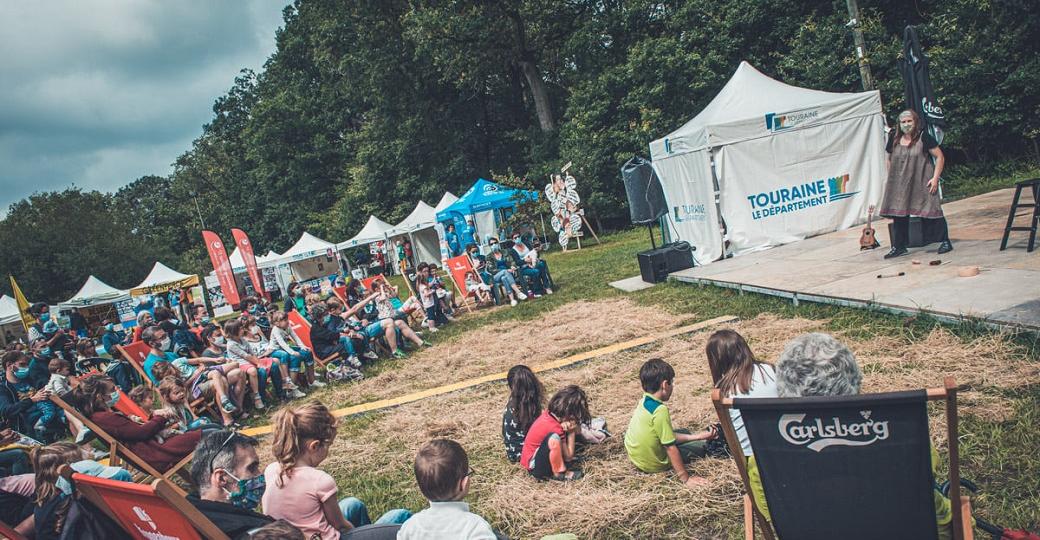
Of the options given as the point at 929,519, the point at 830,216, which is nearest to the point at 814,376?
the point at 929,519

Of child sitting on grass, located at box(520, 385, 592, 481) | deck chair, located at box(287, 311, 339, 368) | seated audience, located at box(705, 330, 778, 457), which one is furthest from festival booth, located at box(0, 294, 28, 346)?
seated audience, located at box(705, 330, 778, 457)

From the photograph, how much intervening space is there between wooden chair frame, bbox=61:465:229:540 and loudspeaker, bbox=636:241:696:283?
781 cm

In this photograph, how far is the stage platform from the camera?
4590 millimetres

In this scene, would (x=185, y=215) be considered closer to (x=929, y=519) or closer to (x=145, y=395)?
(x=145, y=395)

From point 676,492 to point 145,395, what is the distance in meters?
4.30

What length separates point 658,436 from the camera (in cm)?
325

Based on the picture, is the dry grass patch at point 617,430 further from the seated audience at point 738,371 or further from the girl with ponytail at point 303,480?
the girl with ponytail at point 303,480

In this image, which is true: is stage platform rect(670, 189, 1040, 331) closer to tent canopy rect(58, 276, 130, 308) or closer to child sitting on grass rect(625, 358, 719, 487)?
child sitting on grass rect(625, 358, 719, 487)

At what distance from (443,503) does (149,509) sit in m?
1.14

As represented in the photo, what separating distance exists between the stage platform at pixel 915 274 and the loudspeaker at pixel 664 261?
1.03 ft

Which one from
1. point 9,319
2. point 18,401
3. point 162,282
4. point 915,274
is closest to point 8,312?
point 9,319

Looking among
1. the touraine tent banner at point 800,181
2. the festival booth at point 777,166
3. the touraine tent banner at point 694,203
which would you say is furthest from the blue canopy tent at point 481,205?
the touraine tent banner at point 800,181

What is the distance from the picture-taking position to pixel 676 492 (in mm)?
3117

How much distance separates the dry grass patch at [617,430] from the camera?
3.02 metres
